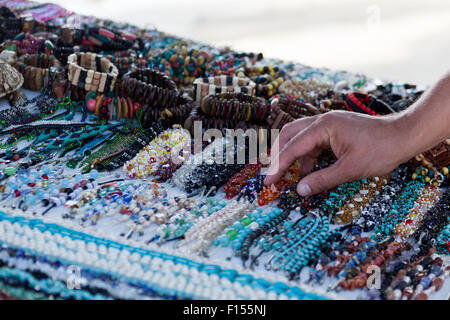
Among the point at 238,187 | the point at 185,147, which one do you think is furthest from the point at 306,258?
the point at 185,147

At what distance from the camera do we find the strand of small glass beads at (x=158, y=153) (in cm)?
200

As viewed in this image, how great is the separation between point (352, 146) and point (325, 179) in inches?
Answer: 6.0

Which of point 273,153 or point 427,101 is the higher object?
point 427,101

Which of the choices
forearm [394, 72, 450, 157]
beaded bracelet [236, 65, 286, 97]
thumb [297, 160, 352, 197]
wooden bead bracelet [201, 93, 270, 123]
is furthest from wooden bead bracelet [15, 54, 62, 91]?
forearm [394, 72, 450, 157]

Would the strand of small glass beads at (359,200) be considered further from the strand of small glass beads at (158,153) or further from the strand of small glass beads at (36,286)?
the strand of small glass beads at (36,286)

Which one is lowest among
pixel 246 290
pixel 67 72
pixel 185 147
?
pixel 246 290

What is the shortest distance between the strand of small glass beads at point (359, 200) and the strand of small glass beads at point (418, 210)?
16 centimetres

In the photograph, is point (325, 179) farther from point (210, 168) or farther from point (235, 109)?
point (235, 109)

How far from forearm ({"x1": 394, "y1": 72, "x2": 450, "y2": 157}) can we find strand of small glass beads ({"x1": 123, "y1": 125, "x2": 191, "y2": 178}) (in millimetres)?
923

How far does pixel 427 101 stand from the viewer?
1688 millimetres

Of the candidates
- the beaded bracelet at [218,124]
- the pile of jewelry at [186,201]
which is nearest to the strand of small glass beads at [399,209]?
the pile of jewelry at [186,201]

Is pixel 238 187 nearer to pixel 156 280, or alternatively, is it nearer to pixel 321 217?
pixel 321 217

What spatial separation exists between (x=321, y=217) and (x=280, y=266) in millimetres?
342

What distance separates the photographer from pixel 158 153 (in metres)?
2.11
